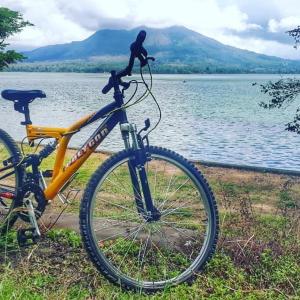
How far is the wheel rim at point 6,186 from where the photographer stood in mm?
5488

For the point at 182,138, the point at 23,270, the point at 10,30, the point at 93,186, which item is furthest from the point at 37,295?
the point at 182,138

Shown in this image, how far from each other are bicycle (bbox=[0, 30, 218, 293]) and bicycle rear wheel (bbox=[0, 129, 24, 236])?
0.01m

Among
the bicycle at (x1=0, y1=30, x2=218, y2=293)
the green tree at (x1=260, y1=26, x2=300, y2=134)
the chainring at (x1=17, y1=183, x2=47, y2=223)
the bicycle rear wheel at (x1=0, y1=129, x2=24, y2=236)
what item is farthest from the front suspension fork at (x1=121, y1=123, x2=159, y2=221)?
the green tree at (x1=260, y1=26, x2=300, y2=134)

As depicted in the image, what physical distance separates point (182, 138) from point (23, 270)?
27559 millimetres

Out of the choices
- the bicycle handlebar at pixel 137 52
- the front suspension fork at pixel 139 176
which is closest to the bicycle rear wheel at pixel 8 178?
the front suspension fork at pixel 139 176

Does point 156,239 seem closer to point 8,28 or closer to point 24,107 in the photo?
point 24,107

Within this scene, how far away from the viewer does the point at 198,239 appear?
564 cm

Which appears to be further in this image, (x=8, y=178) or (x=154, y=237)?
(x=154, y=237)

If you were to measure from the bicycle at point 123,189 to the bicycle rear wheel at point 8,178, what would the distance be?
0.01 m

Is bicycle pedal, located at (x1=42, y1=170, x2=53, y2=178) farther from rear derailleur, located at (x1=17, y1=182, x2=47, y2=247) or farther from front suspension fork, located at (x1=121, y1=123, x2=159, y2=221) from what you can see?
front suspension fork, located at (x1=121, y1=123, x2=159, y2=221)

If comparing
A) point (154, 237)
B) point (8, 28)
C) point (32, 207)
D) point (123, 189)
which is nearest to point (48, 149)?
point (32, 207)

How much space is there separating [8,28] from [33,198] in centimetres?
1194

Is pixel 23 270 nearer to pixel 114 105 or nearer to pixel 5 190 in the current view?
pixel 5 190

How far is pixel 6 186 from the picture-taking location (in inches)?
220
